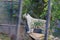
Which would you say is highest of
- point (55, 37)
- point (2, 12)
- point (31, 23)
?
point (2, 12)

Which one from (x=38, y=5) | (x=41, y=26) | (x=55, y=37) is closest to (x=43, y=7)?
(x=38, y=5)

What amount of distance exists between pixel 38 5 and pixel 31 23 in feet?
1.16

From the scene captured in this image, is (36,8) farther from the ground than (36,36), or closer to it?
farther from the ground

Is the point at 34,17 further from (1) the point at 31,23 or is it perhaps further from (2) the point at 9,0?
(2) the point at 9,0

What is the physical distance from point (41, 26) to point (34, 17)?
0.22 meters

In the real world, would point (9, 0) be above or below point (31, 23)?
above

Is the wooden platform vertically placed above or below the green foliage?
below

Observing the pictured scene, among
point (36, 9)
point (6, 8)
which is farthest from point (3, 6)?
point (36, 9)

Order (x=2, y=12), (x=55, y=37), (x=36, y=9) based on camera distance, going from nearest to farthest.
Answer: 1. (x=2, y=12)
2. (x=55, y=37)
3. (x=36, y=9)

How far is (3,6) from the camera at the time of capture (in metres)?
2.73

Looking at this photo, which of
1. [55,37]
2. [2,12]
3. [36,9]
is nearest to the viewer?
[2,12]

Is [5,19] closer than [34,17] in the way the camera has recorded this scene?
Yes

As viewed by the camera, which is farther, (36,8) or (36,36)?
(36,8)

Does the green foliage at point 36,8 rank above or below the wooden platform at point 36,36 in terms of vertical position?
above
